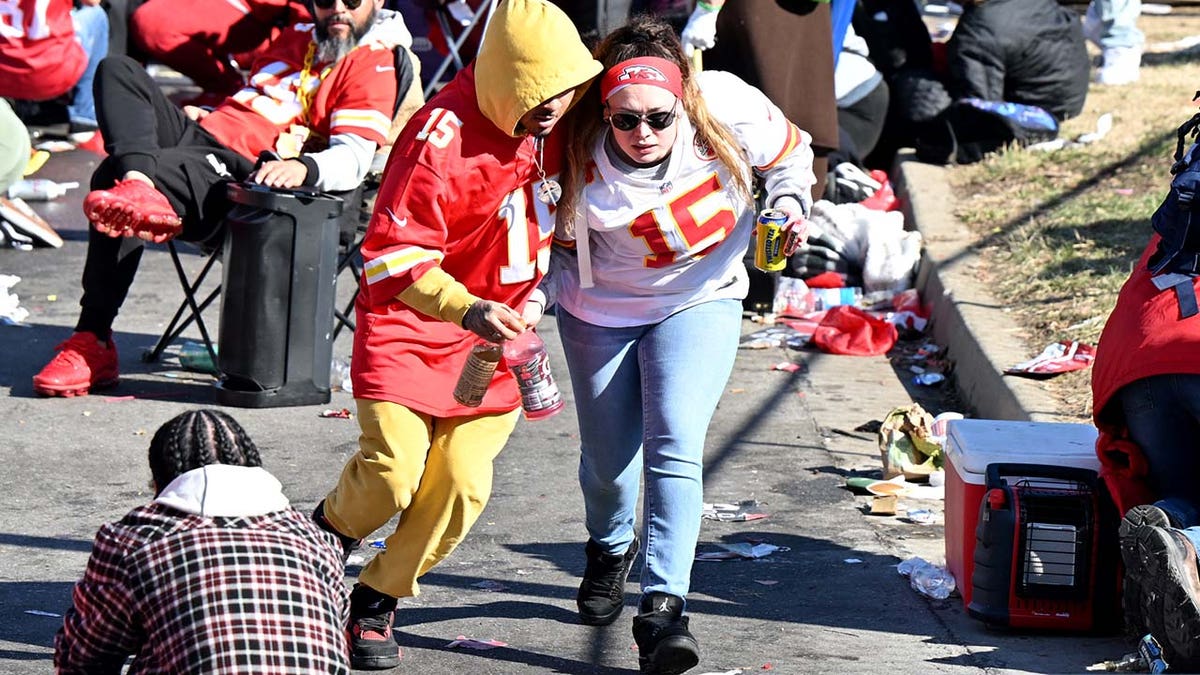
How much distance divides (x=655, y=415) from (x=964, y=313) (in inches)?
158

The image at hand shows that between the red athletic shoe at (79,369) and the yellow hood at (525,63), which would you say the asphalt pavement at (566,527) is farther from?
the yellow hood at (525,63)

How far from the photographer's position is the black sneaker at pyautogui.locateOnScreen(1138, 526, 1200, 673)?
430cm

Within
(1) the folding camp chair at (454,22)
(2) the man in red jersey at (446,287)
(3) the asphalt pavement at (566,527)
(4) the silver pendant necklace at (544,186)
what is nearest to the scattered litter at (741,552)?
(3) the asphalt pavement at (566,527)

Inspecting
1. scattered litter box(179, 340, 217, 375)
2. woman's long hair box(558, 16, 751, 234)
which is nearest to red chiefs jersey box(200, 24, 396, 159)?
scattered litter box(179, 340, 217, 375)

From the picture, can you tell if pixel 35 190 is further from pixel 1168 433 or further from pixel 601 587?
pixel 1168 433

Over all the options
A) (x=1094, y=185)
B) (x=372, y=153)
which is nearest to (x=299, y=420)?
(x=372, y=153)

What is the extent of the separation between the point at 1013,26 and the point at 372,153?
5.29 m

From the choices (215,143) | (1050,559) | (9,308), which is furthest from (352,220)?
Answer: (1050,559)

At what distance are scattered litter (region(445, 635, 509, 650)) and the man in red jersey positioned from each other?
22 centimetres

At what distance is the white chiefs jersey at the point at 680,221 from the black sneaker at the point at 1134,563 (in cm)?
120

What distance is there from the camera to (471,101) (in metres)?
4.51

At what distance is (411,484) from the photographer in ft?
14.9

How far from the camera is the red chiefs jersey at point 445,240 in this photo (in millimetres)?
4395

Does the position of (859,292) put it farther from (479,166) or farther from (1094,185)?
(479,166)
